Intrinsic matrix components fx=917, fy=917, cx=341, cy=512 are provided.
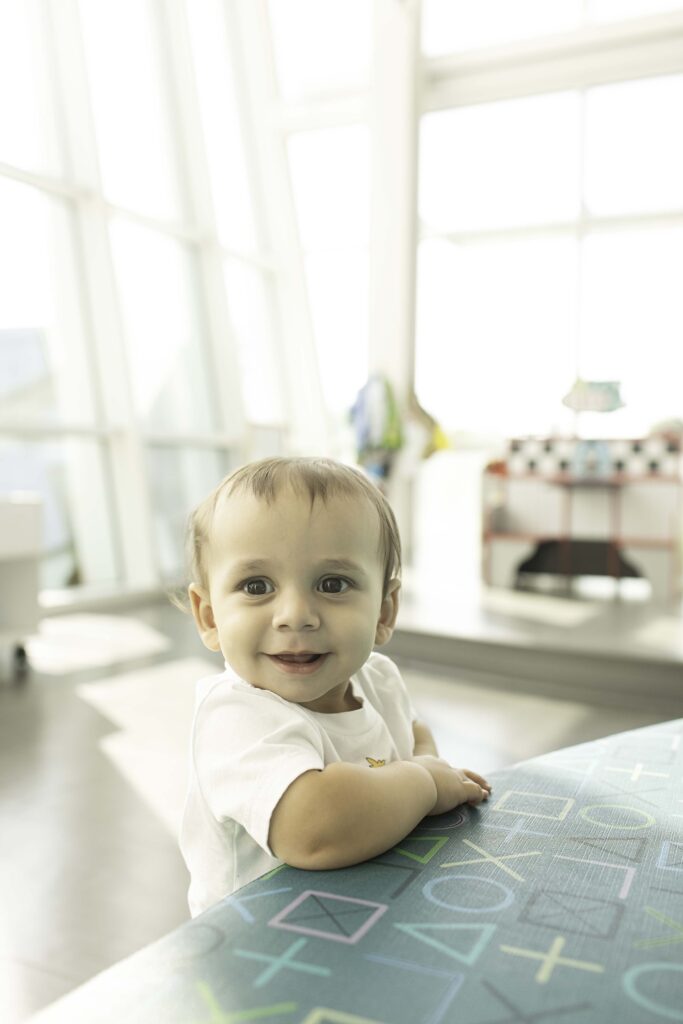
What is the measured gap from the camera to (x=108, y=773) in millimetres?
2820

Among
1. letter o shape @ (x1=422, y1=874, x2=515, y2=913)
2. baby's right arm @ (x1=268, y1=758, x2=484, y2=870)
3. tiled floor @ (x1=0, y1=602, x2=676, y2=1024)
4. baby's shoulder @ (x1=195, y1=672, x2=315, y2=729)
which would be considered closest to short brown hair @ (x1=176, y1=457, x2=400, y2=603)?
baby's shoulder @ (x1=195, y1=672, x2=315, y2=729)

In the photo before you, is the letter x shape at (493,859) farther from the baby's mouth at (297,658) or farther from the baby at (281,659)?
the baby's mouth at (297,658)

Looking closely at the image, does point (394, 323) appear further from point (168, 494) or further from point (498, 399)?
point (168, 494)

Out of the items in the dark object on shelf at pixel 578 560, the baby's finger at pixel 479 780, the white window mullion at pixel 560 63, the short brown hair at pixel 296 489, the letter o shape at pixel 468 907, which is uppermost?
the white window mullion at pixel 560 63

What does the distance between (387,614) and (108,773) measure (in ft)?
6.90

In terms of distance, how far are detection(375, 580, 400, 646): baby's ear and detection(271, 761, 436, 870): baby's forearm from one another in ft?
0.69

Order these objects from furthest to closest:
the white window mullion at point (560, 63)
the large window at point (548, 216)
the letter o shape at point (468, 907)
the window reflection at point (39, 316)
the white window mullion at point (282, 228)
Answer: the white window mullion at point (282, 228) < the large window at point (548, 216) < the white window mullion at point (560, 63) < the window reflection at point (39, 316) < the letter o shape at point (468, 907)

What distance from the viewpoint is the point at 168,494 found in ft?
21.8

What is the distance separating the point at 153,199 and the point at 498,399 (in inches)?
118

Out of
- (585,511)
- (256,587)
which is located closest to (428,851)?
(256,587)

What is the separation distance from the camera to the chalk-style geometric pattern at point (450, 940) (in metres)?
0.48

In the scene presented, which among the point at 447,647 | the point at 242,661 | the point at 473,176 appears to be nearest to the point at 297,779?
the point at 242,661

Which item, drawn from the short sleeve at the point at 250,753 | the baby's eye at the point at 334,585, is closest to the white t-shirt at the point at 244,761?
the short sleeve at the point at 250,753

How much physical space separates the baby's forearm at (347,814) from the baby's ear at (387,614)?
211mm
